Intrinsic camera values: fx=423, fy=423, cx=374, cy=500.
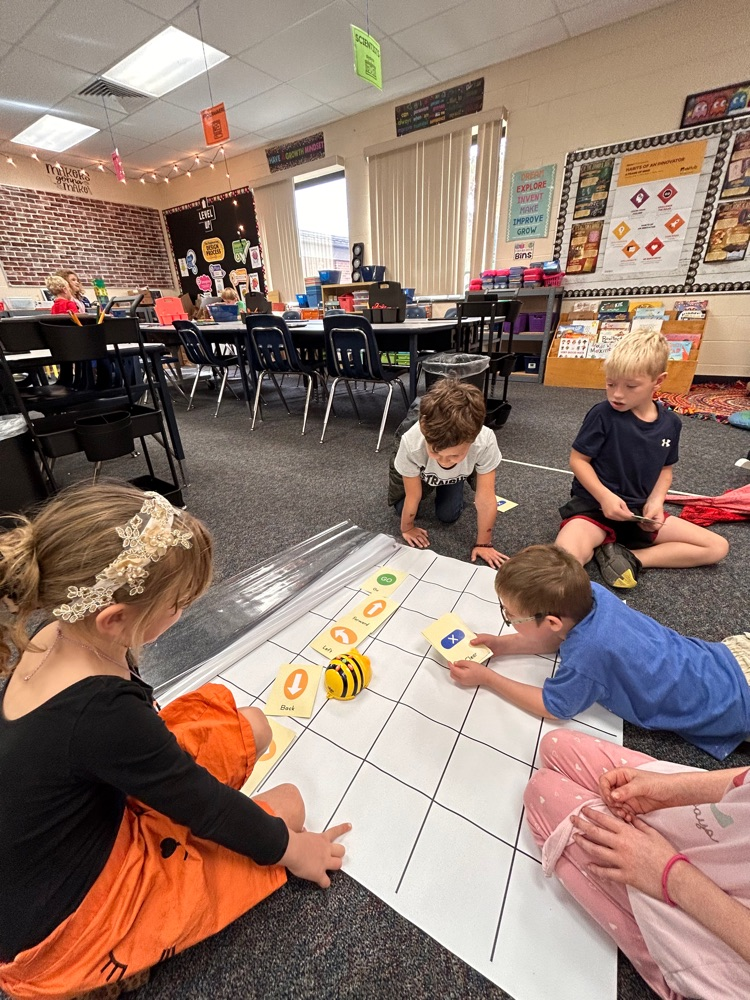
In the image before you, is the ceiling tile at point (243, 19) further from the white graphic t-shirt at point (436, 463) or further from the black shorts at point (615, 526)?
the black shorts at point (615, 526)

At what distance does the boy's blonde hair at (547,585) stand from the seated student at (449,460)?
488 mm

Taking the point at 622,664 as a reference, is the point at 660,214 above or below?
above

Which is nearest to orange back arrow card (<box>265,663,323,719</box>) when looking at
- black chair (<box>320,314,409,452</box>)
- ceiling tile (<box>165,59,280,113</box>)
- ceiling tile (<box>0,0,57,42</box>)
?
black chair (<box>320,314,409,452</box>)

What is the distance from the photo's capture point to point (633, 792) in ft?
1.84

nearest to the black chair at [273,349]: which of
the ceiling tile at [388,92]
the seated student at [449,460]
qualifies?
the seated student at [449,460]

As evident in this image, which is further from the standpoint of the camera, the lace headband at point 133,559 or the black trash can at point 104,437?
the black trash can at point 104,437

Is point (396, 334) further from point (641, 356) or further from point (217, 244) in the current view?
point (217, 244)

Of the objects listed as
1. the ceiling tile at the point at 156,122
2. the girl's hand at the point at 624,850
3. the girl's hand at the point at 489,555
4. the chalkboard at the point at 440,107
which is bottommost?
the girl's hand at the point at 489,555

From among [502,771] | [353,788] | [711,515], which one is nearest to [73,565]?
[353,788]

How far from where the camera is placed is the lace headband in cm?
45

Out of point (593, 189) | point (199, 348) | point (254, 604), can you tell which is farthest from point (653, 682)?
point (593, 189)

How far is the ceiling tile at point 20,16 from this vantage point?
2.74 m

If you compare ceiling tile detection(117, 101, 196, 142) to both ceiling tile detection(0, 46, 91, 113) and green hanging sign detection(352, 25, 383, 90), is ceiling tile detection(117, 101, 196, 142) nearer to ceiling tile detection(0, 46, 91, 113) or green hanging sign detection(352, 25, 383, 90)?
ceiling tile detection(0, 46, 91, 113)

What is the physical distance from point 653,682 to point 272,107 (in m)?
5.92
